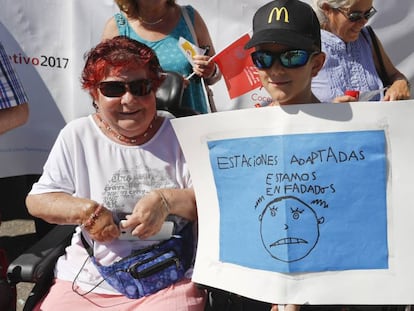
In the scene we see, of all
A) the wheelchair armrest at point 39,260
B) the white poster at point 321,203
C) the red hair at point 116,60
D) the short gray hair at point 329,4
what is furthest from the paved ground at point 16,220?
the short gray hair at point 329,4

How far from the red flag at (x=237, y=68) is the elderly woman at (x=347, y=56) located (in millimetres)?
372

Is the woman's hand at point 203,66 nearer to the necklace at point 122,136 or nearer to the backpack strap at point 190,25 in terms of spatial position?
the backpack strap at point 190,25

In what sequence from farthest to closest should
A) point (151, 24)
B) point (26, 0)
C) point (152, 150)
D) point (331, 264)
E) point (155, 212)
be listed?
point (26, 0) → point (151, 24) → point (152, 150) → point (155, 212) → point (331, 264)

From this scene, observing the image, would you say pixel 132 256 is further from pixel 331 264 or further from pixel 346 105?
pixel 346 105

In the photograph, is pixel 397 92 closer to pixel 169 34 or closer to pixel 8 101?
pixel 169 34

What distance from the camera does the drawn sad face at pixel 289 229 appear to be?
1738 mm

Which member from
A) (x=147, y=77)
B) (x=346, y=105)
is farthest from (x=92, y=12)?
(x=346, y=105)

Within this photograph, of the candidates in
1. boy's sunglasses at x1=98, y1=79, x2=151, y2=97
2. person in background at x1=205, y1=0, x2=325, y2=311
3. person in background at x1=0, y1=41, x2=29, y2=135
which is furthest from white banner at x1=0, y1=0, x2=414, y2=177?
person in background at x1=205, y1=0, x2=325, y2=311

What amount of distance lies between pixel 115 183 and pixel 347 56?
44.3 inches

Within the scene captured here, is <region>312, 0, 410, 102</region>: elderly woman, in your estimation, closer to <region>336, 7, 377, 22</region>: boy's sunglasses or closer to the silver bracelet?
<region>336, 7, 377, 22</region>: boy's sunglasses

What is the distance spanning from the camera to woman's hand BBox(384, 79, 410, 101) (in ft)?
7.91

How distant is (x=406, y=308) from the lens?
182 centimetres

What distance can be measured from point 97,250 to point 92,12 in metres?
2.42

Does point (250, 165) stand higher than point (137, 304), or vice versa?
point (250, 165)
